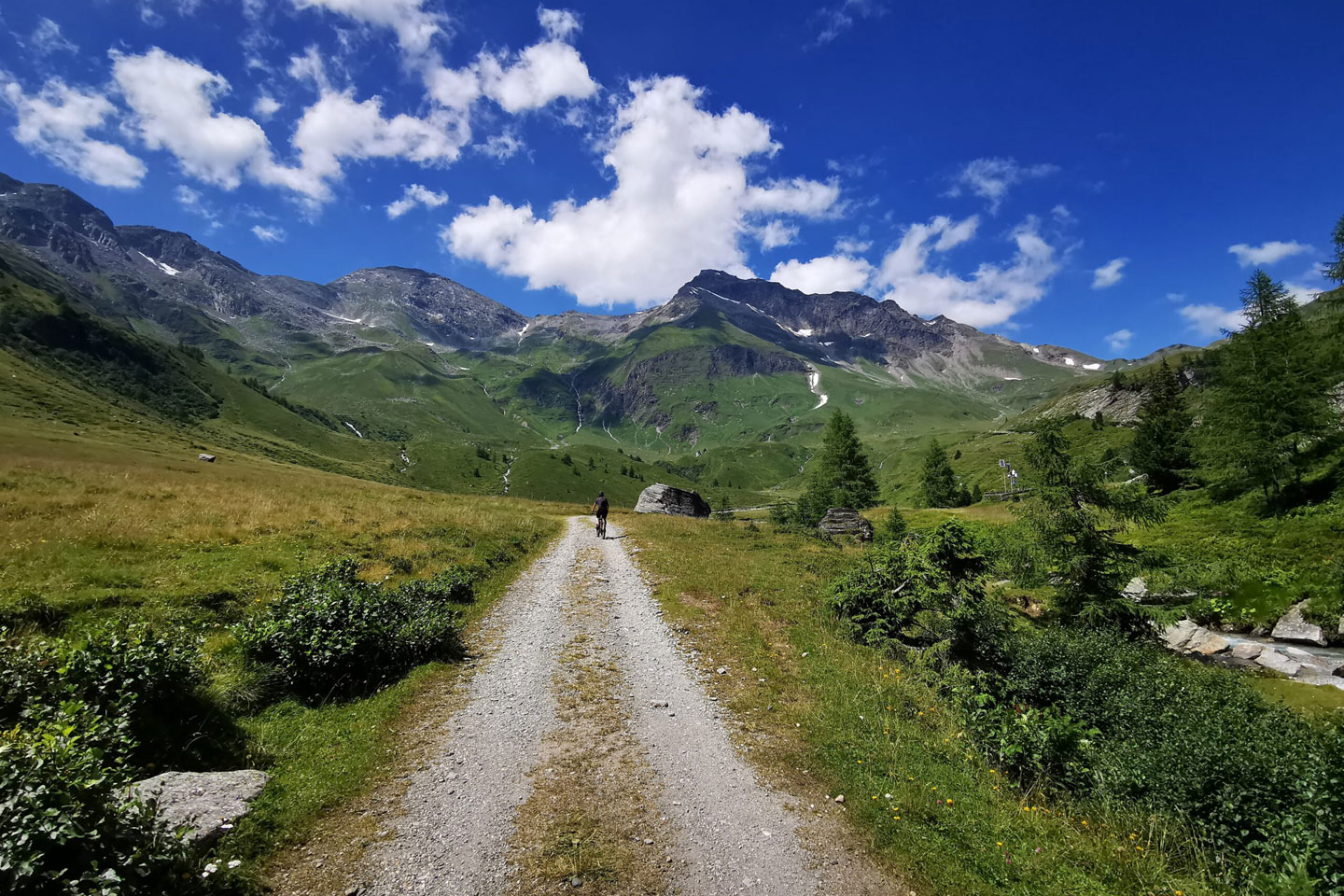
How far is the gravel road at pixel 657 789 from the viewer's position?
23.9ft

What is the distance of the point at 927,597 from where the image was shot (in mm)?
16078

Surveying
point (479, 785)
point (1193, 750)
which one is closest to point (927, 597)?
point (1193, 750)

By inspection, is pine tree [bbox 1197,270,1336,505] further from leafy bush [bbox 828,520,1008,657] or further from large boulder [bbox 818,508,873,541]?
leafy bush [bbox 828,520,1008,657]

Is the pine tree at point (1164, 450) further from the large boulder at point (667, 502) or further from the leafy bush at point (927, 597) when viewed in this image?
the leafy bush at point (927, 597)


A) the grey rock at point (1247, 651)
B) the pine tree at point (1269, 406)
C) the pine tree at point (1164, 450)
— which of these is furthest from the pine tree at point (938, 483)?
the grey rock at point (1247, 651)

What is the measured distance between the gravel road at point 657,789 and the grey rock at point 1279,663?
76.2 feet

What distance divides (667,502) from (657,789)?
48.4 meters

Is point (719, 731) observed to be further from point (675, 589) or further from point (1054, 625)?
point (1054, 625)

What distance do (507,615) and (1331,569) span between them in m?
35.5

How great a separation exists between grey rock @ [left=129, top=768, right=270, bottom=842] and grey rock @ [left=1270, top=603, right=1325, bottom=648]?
116 feet

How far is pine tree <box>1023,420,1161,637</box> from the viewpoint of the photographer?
66.9 feet

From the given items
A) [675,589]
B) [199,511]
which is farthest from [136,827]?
[199,511]

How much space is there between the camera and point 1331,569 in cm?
2395

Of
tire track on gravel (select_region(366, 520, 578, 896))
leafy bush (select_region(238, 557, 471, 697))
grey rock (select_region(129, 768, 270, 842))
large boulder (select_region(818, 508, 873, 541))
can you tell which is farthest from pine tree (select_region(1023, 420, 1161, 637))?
grey rock (select_region(129, 768, 270, 842))
